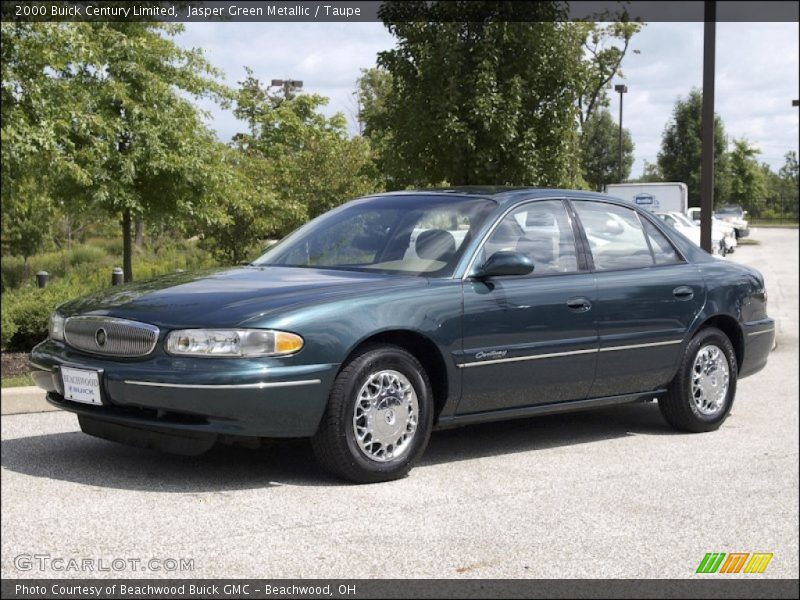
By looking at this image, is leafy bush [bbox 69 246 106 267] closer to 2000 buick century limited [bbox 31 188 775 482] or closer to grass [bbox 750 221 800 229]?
2000 buick century limited [bbox 31 188 775 482]

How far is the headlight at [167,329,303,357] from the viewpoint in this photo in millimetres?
5613

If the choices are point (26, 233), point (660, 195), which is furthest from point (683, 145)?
point (26, 233)

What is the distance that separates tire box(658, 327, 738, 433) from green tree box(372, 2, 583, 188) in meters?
7.13

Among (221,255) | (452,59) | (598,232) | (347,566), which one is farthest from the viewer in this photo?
(221,255)

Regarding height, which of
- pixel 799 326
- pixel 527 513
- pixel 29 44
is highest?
pixel 29 44

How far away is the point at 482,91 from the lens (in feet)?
48.1

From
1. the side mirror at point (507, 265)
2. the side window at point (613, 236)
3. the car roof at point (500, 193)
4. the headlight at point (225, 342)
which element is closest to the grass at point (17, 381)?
the car roof at point (500, 193)

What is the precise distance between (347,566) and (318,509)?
93 centimetres

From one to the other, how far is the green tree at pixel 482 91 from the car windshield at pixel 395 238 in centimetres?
761

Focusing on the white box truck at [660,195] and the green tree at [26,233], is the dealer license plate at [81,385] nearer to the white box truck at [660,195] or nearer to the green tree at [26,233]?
the green tree at [26,233]

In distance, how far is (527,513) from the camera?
5.50m

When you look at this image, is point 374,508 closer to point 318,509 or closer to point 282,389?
point 318,509

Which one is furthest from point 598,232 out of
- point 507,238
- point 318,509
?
point 318,509

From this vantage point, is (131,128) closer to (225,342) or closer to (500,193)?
(500,193)
